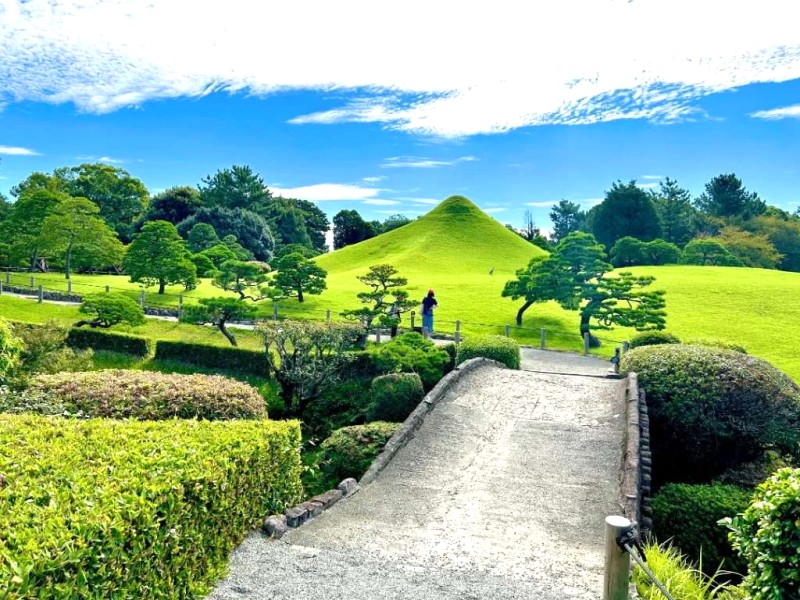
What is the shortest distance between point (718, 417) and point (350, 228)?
244 ft

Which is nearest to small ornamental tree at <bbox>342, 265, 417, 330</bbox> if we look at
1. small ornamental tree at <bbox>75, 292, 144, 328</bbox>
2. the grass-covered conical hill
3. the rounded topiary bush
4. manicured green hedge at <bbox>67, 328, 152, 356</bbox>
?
the grass-covered conical hill

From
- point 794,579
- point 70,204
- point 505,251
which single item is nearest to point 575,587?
point 794,579

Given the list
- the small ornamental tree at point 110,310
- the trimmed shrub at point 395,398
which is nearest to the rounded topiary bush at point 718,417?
the trimmed shrub at point 395,398

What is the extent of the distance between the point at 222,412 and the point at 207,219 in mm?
56231

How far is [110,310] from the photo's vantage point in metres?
24.5

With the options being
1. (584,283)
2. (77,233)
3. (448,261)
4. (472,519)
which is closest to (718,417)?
(472,519)

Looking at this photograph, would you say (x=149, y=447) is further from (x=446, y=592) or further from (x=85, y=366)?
(x=85, y=366)

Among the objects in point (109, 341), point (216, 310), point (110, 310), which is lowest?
point (109, 341)

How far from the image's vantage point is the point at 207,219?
62531 millimetres

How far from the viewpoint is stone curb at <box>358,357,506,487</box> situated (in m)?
9.63

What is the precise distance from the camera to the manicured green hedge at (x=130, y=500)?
3.85m

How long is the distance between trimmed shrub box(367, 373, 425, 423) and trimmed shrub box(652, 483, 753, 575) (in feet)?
18.5

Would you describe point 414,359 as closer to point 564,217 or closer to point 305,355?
point 305,355

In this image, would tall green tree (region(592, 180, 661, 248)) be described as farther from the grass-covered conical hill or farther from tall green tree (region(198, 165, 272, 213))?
tall green tree (region(198, 165, 272, 213))
